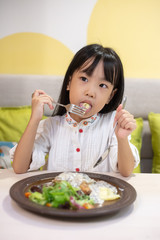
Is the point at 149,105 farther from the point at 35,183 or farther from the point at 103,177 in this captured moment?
the point at 35,183

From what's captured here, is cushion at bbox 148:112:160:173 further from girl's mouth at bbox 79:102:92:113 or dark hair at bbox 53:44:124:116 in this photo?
girl's mouth at bbox 79:102:92:113

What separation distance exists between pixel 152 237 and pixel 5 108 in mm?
1841

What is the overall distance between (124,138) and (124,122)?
0.10 meters

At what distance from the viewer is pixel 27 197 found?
2.64 feet

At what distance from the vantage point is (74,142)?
57.5 inches

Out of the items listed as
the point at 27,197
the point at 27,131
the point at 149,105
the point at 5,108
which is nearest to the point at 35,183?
the point at 27,197

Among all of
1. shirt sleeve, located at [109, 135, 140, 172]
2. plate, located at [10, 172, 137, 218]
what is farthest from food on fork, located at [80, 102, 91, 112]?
plate, located at [10, 172, 137, 218]

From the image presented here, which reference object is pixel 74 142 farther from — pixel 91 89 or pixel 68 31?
pixel 68 31

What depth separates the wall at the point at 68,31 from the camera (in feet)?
8.11

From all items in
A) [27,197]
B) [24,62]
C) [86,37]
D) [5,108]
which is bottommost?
[5,108]

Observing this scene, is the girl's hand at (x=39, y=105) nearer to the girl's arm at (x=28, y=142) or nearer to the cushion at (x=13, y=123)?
the girl's arm at (x=28, y=142)

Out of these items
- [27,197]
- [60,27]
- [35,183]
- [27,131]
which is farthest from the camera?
[60,27]

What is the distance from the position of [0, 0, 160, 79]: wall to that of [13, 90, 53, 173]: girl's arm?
1.24 metres

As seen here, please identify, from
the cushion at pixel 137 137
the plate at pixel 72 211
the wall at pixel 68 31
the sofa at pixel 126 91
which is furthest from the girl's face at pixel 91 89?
the wall at pixel 68 31
